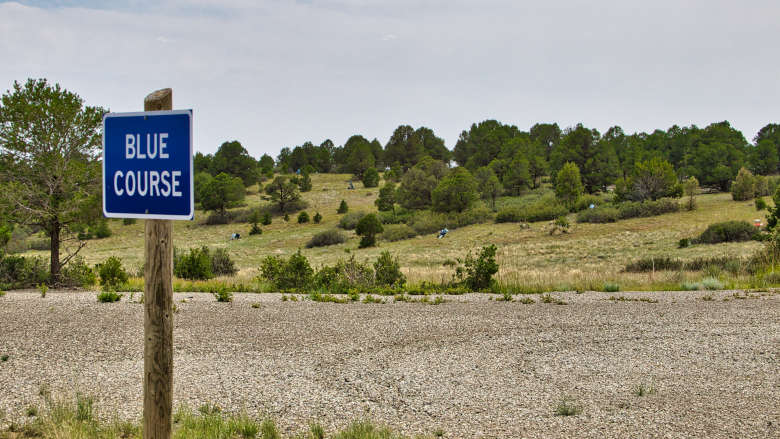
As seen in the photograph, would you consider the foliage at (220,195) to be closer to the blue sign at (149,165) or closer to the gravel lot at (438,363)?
the gravel lot at (438,363)

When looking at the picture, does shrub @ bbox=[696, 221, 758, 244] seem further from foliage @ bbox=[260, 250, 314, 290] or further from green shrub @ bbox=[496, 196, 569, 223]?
foliage @ bbox=[260, 250, 314, 290]

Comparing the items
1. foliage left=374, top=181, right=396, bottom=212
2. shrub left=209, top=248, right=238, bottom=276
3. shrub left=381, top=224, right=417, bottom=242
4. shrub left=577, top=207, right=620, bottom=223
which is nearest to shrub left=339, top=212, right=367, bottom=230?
shrub left=381, top=224, right=417, bottom=242

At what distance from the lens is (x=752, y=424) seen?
510cm

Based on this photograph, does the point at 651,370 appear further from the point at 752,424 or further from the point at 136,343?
the point at 136,343

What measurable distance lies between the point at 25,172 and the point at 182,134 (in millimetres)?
14581

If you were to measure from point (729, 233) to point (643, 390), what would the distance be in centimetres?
3033

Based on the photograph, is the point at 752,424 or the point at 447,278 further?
the point at 447,278

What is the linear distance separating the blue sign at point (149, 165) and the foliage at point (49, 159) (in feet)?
43.3

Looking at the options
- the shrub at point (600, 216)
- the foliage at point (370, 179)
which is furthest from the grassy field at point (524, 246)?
the foliage at point (370, 179)

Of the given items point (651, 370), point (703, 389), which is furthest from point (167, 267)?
point (651, 370)

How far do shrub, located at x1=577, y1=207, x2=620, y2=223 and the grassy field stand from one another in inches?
52.1

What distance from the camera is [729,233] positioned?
105 feet

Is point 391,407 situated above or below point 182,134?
below

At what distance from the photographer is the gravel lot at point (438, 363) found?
5.47 metres
